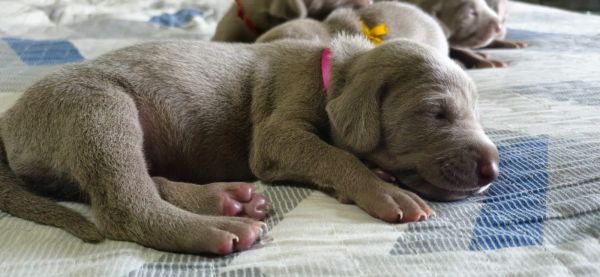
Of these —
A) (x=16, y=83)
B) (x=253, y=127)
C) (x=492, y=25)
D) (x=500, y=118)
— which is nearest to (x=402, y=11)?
(x=492, y=25)

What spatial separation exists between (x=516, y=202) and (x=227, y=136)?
3.11 ft

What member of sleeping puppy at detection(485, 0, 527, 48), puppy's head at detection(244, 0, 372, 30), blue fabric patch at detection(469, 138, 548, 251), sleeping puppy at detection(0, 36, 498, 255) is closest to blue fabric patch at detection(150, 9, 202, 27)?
puppy's head at detection(244, 0, 372, 30)

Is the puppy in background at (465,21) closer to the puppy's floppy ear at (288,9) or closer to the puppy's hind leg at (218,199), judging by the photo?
the puppy's floppy ear at (288,9)

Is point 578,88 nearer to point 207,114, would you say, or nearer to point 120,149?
point 207,114

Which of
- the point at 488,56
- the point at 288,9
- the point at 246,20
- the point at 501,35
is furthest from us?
the point at 501,35

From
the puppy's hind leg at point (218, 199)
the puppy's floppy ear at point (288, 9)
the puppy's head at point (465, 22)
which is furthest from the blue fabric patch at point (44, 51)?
the puppy's head at point (465, 22)

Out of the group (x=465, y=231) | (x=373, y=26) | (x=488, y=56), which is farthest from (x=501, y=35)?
(x=465, y=231)

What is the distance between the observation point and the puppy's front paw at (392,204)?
4.88 ft

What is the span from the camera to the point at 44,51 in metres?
3.43

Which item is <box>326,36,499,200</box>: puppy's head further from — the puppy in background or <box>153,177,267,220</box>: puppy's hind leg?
the puppy in background

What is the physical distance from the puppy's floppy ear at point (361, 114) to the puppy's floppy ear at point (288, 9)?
1.98 meters

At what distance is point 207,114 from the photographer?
197cm

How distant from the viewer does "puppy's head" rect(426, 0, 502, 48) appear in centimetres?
396

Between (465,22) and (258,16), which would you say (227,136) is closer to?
(258,16)
